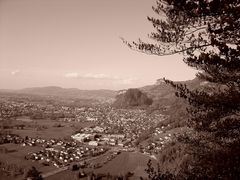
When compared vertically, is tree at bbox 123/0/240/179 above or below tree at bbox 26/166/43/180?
above

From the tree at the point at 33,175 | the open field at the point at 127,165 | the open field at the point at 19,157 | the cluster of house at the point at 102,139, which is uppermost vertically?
the tree at the point at 33,175

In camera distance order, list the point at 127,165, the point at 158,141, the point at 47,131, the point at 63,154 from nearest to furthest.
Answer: the point at 127,165, the point at 63,154, the point at 158,141, the point at 47,131

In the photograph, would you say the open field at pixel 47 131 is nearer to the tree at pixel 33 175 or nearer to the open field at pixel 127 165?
the open field at pixel 127 165

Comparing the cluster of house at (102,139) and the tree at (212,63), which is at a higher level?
the tree at (212,63)

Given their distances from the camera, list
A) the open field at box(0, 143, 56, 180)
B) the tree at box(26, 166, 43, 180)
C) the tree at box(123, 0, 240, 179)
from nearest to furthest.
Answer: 1. the tree at box(123, 0, 240, 179)
2. the tree at box(26, 166, 43, 180)
3. the open field at box(0, 143, 56, 180)

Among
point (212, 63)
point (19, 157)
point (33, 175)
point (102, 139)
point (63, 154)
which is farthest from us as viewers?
point (102, 139)

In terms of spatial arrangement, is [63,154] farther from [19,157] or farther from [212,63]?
[212,63]

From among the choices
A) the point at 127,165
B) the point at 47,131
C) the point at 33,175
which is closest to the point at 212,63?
the point at 33,175

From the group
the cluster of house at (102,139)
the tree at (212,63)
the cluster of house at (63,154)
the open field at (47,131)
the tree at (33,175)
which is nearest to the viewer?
the tree at (212,63)

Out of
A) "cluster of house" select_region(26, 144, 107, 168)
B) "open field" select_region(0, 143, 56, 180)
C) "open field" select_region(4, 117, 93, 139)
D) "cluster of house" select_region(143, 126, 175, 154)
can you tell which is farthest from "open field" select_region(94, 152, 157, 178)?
"open field" select_region(4, 117, 93, 139)

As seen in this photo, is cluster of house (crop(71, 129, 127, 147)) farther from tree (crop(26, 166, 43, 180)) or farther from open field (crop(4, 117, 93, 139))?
tree (crop(26, 166, 43, 180))

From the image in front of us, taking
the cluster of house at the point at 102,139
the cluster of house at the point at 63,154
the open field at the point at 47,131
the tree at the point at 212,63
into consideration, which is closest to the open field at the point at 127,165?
the cluster of house at the point at 63,154
